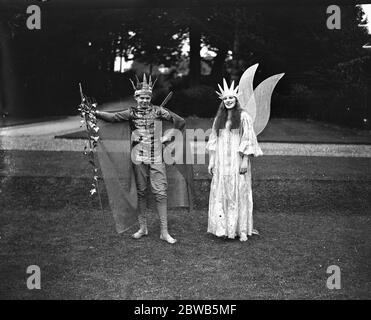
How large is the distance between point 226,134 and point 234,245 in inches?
Answer: 50.6

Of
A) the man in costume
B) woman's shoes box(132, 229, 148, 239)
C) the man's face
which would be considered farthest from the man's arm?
woman's shoes box(132, 229, 148, 239)

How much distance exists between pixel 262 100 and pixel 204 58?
859 centimetres

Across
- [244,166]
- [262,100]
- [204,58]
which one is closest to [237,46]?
[204,58]

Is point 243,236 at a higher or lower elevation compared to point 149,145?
lower

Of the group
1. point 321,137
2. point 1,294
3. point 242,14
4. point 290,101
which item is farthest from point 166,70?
point 1,294

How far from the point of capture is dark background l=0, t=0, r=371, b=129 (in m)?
12.6

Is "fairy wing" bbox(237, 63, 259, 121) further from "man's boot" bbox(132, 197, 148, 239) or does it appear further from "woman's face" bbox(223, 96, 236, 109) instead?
"man's boot" bbox(132, 197, 148, 239)

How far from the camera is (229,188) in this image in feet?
16.2

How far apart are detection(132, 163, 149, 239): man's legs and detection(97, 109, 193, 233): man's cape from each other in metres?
0.06

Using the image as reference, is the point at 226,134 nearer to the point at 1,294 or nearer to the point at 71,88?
the point at 1,294

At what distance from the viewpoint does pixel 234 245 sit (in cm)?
480

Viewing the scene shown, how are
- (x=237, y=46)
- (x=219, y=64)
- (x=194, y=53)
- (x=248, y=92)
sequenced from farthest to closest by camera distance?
1. (x=194, y=53)
2. (x=219, y=64)
3. (x=237, y=46)
4. (x=248, y=92)

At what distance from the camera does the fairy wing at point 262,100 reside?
535cm

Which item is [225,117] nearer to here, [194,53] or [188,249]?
[188,249]
